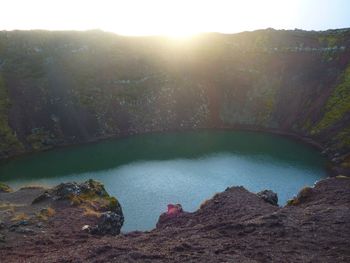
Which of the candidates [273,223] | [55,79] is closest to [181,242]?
[273,223]

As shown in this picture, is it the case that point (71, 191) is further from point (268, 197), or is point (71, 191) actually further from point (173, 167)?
point (173, 167)

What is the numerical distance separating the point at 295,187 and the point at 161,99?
6720 cm

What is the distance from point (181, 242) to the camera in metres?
40.3

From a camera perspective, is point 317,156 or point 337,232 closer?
point 337,232

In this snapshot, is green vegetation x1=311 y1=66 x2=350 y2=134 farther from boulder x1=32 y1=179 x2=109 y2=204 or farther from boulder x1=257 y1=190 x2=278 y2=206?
boulder x1=32 y1=179 x2=109 y2=204

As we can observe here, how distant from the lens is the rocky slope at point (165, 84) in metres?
124

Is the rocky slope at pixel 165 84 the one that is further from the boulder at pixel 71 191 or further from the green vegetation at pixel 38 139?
the boulder at pixel 71 191

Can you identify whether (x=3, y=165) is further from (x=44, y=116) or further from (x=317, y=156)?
(x=317, y=156)

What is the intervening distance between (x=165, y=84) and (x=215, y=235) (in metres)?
103

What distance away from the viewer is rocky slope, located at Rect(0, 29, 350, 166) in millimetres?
123938

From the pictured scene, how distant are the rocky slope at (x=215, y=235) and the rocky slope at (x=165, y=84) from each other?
5911 centimetres

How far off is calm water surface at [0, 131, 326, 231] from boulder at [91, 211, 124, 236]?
511cm

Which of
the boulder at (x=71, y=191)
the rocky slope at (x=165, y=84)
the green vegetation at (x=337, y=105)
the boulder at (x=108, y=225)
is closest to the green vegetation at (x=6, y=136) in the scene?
the rocky slope at (x=165, y=84)

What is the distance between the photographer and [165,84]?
14162cm
